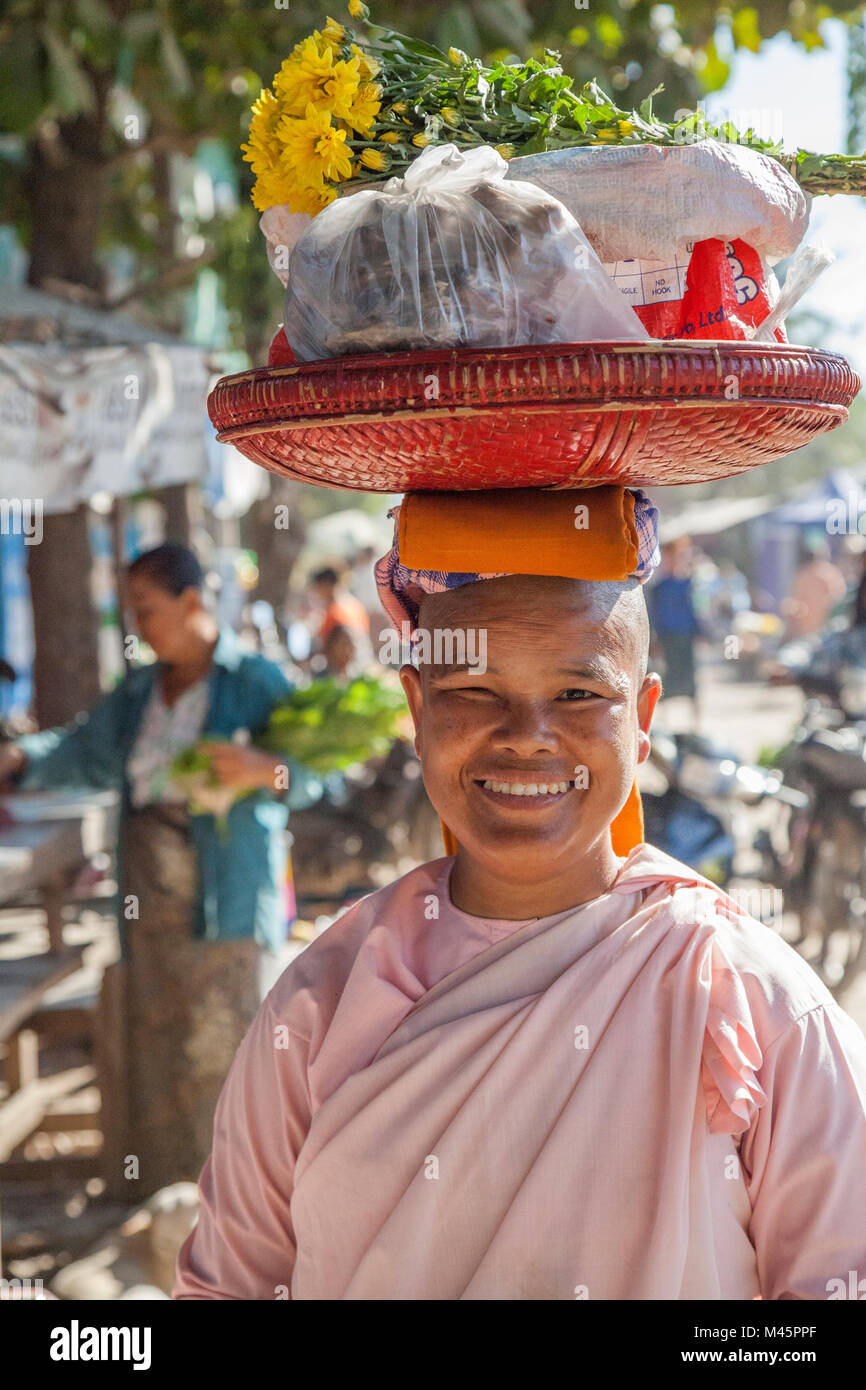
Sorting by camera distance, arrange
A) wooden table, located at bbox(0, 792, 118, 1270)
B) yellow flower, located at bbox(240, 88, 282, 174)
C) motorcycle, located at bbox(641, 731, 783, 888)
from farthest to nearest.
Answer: motorcycle, located at bbox(641, 731, 783, 888) < wooden table, located at bbox(0, 792, 118, 1270) < yellow flower, located at bbox(240, 88, 282, 174)

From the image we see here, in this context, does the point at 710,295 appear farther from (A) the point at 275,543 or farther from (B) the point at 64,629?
(A) the point at 275,543

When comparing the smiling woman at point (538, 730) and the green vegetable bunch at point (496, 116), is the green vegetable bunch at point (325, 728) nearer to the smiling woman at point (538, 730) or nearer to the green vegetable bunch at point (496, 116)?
the smiling woman at point (538, 730)

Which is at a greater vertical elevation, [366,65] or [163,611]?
[366,65]

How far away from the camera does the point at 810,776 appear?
6.64 metres

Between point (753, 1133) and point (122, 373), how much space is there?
4.51 m

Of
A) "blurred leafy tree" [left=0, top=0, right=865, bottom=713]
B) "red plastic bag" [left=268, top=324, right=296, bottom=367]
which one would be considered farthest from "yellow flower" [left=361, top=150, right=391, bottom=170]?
"blurred leafy tree" [left=0, top=0, right=865, bottom=713]

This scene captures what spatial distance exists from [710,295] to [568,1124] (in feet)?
3.31

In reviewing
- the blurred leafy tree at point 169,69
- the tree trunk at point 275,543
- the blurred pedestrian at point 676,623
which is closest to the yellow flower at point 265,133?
the blurred leafy tree at point 169,69

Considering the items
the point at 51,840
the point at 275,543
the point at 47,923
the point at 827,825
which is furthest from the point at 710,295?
the point at 275,543

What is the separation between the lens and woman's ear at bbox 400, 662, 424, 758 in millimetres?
1864

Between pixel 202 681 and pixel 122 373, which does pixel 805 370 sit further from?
pixel 122 373

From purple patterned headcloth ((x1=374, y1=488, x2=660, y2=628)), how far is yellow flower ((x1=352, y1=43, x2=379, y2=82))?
553mm

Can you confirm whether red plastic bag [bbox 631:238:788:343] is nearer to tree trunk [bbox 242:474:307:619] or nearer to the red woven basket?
the red woven basket

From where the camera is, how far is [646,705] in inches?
74.5
